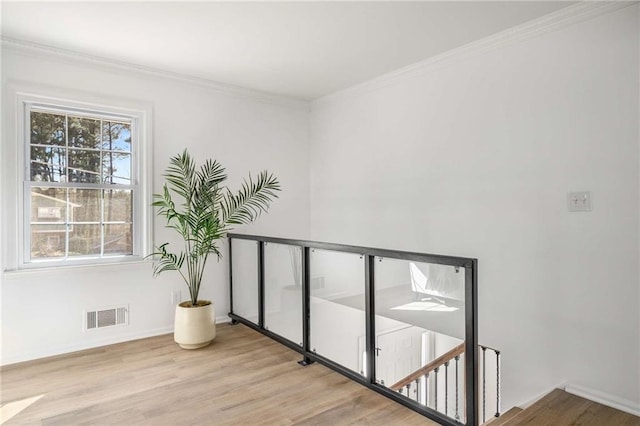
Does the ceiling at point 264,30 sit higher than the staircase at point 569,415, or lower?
higher

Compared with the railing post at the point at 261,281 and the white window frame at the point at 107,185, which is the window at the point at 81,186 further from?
the railing post at the point at 261,281

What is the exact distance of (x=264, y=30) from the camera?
2.89 metres

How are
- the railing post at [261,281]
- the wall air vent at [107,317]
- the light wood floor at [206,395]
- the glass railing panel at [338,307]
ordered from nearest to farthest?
the light wood floor at [206,395] → the glass railing panel at [338,307] → the wall air vent at [107,317] → the railing post at [261,281]

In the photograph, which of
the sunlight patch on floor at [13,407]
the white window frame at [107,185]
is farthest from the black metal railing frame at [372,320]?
the sunlight patch on floor at [13,407]

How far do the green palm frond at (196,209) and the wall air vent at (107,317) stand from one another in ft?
1.46

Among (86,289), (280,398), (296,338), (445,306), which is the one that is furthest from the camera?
(86,289)

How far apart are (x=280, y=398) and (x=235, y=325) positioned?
5.33 feet

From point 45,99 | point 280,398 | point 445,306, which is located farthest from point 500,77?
point 45,99

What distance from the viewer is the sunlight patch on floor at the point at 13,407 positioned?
2.32 metres

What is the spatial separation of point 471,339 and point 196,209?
2.48 meters

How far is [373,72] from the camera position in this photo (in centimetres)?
380

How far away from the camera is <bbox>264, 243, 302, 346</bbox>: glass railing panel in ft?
10.4

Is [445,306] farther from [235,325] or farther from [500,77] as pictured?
[235,325]

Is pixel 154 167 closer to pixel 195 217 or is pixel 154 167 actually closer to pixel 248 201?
pixel 195 217
